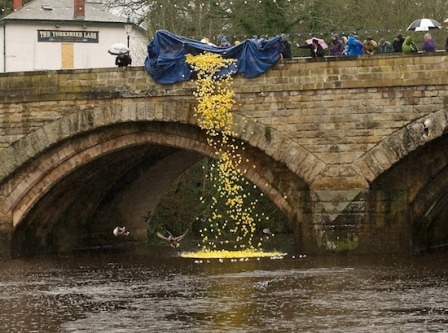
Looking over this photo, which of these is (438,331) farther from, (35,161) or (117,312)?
(35,161)

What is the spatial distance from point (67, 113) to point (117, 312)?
13775 millimetres

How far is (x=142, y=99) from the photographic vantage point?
132 ft

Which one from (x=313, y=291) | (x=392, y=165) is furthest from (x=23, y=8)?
(x=313, y=291)

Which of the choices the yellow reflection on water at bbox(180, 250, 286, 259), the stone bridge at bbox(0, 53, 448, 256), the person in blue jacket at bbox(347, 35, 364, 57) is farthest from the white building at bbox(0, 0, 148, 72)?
the person in blue jacket at bbox(347, 35, 364, 57)

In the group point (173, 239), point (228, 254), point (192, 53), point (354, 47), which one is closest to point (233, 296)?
point (192, 53)

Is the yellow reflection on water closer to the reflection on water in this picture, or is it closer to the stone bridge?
the reflection on water

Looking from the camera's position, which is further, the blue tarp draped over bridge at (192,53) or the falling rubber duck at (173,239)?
the falling rubber duck at (173,239)

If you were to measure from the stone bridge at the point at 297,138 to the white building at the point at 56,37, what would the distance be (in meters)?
10.9

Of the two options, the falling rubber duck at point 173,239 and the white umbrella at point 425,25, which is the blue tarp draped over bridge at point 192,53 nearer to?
the white umbrella at point 425,25

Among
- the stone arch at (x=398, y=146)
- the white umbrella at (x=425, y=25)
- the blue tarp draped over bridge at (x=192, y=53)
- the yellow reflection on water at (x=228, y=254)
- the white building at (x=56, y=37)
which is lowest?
the yellow reflection on water at (x=228, y=254)

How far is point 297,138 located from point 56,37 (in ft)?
60.9

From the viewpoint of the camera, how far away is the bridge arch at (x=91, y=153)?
130 ft

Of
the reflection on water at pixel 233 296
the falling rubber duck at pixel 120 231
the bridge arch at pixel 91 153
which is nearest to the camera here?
the reflection on water at pixel 233 296

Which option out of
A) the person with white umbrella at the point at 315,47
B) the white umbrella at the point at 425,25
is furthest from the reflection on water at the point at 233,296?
Answer: the white umbrella at the point at 425,25
